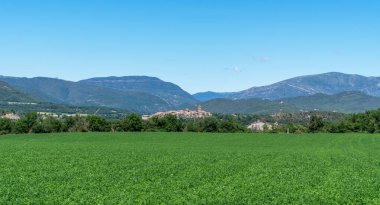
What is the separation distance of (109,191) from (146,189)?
6.76 ft

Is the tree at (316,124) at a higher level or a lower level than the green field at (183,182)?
higher

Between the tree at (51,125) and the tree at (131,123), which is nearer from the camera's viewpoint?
the tree at (51,125)

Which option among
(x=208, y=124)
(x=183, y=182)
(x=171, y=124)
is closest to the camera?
(x=183, y=182)

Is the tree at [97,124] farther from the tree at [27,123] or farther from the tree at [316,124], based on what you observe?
the tree at [316,124]

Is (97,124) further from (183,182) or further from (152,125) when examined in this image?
(183,182)

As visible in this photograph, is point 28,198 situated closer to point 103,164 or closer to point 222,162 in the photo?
point 103,164

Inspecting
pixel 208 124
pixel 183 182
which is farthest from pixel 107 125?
pixel 183 182

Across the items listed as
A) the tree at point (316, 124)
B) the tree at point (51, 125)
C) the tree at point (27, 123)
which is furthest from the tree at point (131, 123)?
the tree at point (316, 124)

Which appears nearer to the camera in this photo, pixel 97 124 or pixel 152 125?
pixel 97 124

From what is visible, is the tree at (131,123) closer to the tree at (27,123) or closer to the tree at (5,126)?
the tree at (27,123)

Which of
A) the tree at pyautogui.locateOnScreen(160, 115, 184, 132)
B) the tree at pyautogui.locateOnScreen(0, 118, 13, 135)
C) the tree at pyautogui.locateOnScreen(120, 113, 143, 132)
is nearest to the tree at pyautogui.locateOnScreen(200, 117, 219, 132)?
the tree at pyautogui.locateOnScreen(160, 115, 184, 132)

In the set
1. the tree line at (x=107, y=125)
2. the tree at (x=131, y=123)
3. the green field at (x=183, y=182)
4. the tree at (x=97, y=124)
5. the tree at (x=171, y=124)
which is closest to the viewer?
the green field at (x=183, y=182)

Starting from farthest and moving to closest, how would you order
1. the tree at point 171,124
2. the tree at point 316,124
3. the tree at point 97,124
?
the tree at point 316,124 → the tree at point 171,124 → the tree at point 97,124

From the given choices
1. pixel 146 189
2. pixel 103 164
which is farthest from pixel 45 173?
pixel 146 189
